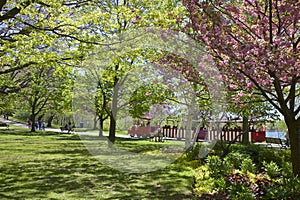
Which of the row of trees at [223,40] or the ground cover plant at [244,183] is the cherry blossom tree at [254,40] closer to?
the row of trees at [223,40]

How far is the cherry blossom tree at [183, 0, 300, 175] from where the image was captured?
4.66 m

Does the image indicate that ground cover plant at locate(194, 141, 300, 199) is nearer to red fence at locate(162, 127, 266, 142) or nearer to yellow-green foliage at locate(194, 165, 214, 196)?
yellow-green foliage at locate(194, 165, 214, 196)

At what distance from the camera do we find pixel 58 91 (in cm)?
2041

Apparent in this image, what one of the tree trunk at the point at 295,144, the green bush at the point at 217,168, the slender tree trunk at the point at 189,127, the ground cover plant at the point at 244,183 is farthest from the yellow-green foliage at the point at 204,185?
the slender tree trunk at the point at 189,127

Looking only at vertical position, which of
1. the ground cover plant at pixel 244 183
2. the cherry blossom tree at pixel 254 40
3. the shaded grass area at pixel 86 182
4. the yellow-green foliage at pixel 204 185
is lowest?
the shaded grass area at pixel 86 182

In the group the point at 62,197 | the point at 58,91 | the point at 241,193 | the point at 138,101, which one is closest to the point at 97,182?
the point at 62,197

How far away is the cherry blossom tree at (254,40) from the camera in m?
4.66

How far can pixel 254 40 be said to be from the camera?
5074 millimetres

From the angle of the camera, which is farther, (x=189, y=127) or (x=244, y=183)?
(x=189, y=127)

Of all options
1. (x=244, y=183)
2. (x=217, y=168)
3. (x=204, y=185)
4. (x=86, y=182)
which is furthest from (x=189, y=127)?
(x=244, y=183)

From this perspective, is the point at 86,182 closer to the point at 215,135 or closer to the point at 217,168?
the point at 217,168

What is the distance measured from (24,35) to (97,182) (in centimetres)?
467

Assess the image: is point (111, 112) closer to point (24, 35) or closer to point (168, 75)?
point (168, 75)

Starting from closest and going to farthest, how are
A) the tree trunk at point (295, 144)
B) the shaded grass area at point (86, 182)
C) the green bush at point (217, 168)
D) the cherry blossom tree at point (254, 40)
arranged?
the cherry blossom tree at point (254, 40), the shaded grass area at point (86, 182), the tree trunk at point (295, 144), the green bush at point (217, 168)
